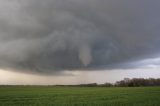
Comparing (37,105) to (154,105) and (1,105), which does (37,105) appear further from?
(154,105)

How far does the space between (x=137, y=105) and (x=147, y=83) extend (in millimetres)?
148435

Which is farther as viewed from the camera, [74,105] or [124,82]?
[124,82]

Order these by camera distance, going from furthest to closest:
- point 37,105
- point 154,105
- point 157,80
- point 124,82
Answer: point 157,80 → point 124,82 → point 37,105 → point 154,105

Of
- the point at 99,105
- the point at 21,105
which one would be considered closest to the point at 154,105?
the point at 99,105

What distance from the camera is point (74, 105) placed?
29.9m

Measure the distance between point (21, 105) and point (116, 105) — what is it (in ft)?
39.9

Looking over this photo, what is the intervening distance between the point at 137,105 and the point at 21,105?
14.7 m

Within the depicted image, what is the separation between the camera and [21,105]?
104 feet

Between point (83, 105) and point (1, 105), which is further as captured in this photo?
point (1, 105)

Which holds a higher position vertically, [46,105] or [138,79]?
[138,79]

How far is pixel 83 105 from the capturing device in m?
30.0

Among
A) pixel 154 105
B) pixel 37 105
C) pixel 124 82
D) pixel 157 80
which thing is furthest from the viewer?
pixel 157 80

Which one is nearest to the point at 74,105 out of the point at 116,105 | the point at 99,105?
the point at 99,105

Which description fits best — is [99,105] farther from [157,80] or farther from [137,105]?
[157,80]
